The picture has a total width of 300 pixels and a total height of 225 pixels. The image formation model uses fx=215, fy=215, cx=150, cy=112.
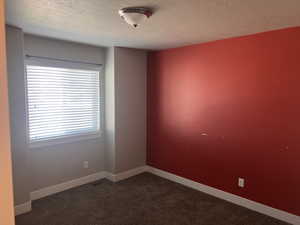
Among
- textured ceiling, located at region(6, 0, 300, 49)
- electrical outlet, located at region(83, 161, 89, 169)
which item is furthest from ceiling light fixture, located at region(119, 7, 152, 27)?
electrical outlet, located at region(83, 161, 89, 169)

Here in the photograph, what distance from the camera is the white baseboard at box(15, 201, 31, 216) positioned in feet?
9.07

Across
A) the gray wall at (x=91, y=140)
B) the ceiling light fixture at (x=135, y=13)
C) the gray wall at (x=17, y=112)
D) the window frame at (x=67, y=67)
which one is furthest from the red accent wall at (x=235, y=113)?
the gray wall at (x=17, y=112)

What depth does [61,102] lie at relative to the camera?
3.41 metres

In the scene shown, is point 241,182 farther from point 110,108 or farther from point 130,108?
point 110,108

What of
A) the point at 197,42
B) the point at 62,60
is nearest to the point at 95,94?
the point at 62,60

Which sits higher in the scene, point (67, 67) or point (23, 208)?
point (67, 67)

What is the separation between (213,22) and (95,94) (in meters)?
2.37

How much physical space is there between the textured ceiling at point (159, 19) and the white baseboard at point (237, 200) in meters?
2.29

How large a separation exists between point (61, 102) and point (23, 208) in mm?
1557

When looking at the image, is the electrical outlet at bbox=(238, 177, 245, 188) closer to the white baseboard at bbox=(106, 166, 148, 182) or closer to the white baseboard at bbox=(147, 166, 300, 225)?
the white baseboard at bbox=(147, 166, 300, 225)

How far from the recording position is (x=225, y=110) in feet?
10.4

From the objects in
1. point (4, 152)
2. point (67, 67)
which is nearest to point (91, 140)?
point (67, 67)

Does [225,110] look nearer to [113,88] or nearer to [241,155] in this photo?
[241,155]

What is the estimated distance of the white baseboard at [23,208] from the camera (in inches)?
109
